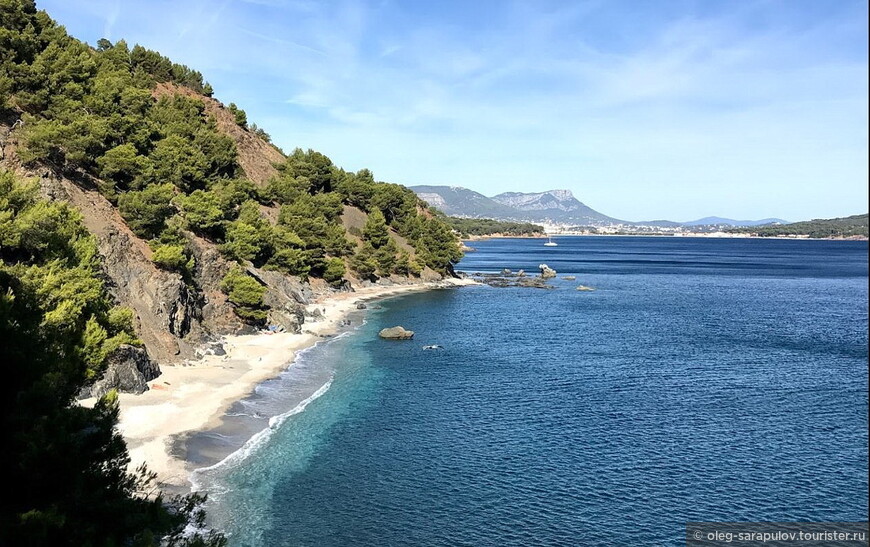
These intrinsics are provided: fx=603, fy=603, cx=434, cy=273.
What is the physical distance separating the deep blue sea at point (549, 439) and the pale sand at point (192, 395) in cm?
193

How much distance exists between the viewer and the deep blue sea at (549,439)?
2809 centimetres

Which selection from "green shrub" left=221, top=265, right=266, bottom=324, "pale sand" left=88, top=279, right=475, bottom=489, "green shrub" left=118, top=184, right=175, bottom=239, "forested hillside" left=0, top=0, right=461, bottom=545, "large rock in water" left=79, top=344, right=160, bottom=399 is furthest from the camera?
"green shrub" left=221, top=265, right=266, bottom=324

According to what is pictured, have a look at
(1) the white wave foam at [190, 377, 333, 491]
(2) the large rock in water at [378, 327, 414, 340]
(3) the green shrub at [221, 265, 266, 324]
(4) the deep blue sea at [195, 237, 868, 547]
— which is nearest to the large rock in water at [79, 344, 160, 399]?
(4) the deep blue sea at [195, 237, 868, 547]

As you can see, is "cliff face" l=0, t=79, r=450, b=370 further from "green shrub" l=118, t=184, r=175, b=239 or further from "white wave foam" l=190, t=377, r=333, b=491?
"white wave foam" l=190, t=377, r=333, b=491

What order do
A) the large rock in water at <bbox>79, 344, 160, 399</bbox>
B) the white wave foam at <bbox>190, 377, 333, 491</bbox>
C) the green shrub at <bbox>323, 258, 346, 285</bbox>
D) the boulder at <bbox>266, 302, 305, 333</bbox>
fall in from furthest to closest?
the green shrub at <bbox>323, 258, 346, 285</bbox>
the boulder at <bbox>266, 302, 305, 333</bbox>
the large rock in water at <bbox>79, 344, 160, 399</bbox>
the white wave foam at <bbox>190, 377, 333, 491</bbox>

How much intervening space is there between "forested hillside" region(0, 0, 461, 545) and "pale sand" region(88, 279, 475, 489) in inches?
118

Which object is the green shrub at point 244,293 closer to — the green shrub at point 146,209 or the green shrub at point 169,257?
the green shrub at point 169,257

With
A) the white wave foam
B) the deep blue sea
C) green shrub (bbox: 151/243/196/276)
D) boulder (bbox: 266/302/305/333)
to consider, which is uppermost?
green shrub (bbox: 151/243/196/276)

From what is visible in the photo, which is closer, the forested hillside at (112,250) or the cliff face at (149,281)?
the forested hillside at (112,250)

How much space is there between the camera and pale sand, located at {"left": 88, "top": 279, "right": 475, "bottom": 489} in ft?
106

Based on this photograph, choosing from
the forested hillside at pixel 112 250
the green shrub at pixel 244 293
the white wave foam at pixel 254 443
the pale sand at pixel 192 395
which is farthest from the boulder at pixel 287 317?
the white wave foam at pixel 254 443

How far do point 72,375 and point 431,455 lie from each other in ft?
66.5

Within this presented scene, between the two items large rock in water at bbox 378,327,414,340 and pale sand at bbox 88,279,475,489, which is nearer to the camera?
pale sand at bbox 88,279,475,489

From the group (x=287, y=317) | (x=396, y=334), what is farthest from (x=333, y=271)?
(x=396, y=334)
